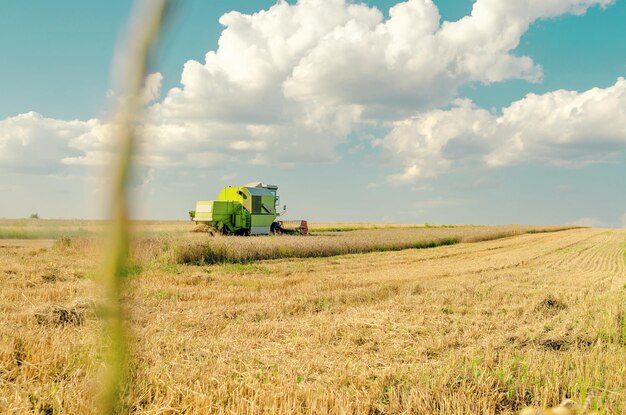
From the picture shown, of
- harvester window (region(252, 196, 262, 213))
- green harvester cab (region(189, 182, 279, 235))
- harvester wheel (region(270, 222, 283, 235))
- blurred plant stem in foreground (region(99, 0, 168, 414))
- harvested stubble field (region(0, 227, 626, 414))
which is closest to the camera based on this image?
blurred plant stem in foreground (region(99, 0, 168, 414))

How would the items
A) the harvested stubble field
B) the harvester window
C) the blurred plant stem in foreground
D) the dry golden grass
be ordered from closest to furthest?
the blurred plant stem in foreground → the harvested stubble field → the dry golden grass → the harvester window

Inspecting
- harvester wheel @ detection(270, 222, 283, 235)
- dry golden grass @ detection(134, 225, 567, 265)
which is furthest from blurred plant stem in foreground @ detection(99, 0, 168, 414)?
harvester wheel @ detection(270, 222, 283, 235)

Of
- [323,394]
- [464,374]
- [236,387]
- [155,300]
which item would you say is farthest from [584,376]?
[155,300]

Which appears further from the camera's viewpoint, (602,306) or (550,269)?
(550,269)

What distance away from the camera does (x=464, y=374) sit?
4.73 metres

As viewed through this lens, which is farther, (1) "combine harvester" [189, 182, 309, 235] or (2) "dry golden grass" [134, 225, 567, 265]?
(1) "combine harvester" [189, 182, 309, 235]

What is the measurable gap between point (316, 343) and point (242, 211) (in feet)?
73.0

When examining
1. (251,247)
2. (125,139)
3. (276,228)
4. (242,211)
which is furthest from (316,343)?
(276,228)

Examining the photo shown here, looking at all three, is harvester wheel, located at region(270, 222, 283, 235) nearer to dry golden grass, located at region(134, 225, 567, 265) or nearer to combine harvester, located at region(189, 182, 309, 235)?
combine harvester, located at region(189, 182, 309, 235)

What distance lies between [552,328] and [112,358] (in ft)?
29.4

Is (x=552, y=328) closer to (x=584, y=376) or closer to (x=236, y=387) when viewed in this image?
(x=584, y=376)

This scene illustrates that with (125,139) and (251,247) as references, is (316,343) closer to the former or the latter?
(125,139)

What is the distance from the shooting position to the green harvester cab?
89.9 ft

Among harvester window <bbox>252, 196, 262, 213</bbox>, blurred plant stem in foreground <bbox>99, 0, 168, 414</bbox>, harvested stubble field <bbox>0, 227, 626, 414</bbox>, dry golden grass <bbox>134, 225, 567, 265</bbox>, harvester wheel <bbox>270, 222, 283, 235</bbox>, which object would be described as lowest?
harvested stubble field <bbox>0, 227, 626, 414</bbox>
